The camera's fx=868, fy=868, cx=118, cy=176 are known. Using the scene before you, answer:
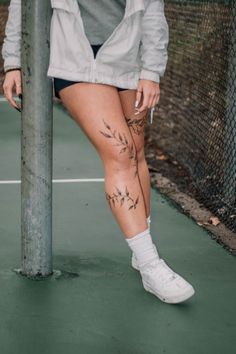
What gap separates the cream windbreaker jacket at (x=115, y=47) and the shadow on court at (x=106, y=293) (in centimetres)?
94

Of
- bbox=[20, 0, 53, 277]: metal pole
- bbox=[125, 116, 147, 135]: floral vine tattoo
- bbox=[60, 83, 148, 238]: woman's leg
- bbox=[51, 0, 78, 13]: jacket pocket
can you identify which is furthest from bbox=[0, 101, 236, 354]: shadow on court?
bbox=[51, 0, 78, 13]: jacket pocket

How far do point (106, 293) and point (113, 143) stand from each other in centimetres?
69

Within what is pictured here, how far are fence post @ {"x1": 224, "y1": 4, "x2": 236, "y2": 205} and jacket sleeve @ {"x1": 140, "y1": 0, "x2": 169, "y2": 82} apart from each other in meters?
1.87

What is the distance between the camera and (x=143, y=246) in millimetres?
3684

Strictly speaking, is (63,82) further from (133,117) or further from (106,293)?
(106,293)

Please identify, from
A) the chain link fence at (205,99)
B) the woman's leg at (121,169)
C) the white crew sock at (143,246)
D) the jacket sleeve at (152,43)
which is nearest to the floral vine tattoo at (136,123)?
the woman's leg at (121,169)

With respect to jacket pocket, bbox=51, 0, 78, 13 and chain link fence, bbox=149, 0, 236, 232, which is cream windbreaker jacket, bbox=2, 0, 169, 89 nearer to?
jacket pocket, bbox=51, 0, 78, 13

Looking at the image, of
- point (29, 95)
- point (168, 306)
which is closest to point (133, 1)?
point (29, 95)

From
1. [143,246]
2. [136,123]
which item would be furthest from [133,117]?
[143,246]

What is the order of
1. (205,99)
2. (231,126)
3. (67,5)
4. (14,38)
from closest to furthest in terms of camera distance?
1. (67,5)
2. (14,38)
3. (231,126)
4. (205,99)

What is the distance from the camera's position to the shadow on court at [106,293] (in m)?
3.32

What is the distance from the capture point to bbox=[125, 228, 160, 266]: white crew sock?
3.67 meters

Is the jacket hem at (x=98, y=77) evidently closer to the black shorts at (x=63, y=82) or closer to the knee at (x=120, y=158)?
the black shorts at (x=63, y=82)

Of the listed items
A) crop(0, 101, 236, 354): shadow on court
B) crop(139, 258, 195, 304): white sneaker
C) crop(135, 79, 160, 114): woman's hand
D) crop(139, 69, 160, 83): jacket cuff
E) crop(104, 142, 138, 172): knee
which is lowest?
crop(0, 101, 236, 354): shadow on court
